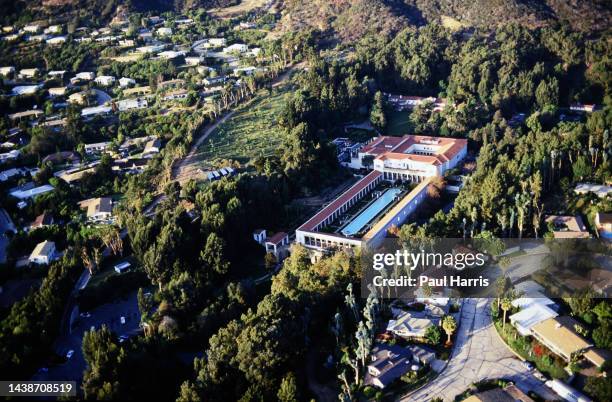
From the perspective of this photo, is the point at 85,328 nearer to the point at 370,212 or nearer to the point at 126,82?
the point at 370,212

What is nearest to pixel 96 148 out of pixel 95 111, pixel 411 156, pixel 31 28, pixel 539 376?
pixel 95 111

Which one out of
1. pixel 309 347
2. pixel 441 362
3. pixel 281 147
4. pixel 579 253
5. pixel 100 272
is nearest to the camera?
pixel 441 362

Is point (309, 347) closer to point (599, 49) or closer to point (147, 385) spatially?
point (147, 385)

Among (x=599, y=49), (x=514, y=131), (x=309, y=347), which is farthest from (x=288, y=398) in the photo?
(x=599, y=49)

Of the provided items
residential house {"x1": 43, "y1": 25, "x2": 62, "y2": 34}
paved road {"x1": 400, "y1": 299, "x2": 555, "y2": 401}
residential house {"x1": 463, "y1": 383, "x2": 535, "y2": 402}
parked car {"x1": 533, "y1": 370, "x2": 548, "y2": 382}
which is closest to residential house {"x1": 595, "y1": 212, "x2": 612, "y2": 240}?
paved road {"x1": 400, "y1": 299, "x2": 555, "y2": 401}

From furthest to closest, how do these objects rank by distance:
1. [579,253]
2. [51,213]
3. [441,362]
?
[51,213] < [579,253] < [441,362]
